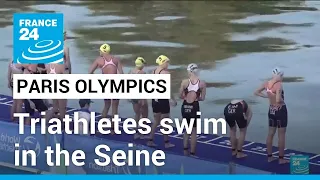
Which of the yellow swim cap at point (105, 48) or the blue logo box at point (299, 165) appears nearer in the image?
the blue logo box at point (299, 165)

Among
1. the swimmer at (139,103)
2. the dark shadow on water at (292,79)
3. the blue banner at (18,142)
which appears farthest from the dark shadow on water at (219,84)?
the blue banner at (18,142)

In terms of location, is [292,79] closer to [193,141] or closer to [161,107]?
[161,107]

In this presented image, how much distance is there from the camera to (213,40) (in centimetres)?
1936

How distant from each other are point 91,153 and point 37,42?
9.49 ft

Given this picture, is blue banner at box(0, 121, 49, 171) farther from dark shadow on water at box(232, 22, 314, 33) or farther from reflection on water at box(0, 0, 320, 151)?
dark shadow on water at box(232, 22, 314, 33)

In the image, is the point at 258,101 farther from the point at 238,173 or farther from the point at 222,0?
the point at 222,0

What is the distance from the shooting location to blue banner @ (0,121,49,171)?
8.23 m

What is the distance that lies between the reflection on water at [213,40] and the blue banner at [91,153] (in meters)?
2.90

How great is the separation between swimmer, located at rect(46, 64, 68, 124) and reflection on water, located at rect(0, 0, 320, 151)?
4.18ft

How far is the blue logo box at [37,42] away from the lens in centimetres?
1009

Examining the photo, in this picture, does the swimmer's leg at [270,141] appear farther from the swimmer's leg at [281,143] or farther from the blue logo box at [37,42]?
the blue logo box at [37,42]

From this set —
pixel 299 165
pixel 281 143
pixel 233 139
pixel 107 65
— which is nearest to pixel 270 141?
pixel 281 143

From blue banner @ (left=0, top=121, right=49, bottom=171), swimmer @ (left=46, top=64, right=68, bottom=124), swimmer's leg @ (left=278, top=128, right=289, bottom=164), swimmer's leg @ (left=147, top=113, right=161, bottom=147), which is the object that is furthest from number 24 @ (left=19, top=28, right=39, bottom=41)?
swimmer's leg @ (left=278, top=128, right=289, bottom=164)

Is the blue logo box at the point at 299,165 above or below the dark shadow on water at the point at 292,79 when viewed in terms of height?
below
